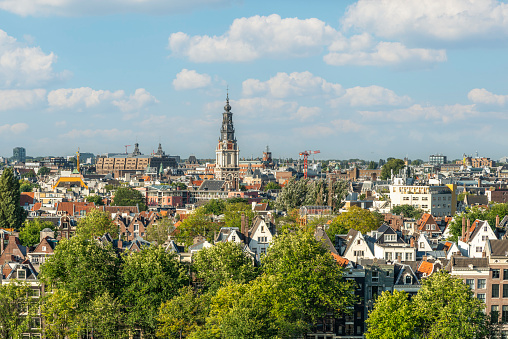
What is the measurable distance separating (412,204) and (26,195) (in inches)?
3725

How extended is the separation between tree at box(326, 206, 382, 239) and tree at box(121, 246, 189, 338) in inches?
1491

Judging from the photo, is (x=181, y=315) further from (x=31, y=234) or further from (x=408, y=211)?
(x=408, y=211)

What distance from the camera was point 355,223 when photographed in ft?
361

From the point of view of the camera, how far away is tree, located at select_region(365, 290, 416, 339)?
5794 cm

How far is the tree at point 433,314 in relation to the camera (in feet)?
189

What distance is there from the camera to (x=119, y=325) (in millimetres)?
63625

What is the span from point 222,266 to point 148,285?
660 centimetres

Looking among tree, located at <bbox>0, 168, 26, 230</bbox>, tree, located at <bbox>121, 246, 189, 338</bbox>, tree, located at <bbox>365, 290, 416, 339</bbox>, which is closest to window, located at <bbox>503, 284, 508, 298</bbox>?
tree, located at <bbox>365, 290, 416, 339</bbox>

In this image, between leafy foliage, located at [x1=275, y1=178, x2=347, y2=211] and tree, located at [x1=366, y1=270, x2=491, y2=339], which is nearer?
tree, located at [x1=366, y1=270, x2=491, y2=339]

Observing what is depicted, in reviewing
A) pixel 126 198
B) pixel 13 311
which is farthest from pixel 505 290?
pixel 126 198

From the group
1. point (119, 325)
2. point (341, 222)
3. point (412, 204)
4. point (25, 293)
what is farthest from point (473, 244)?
point (412, 204)

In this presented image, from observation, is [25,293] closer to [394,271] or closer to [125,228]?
[394,271]

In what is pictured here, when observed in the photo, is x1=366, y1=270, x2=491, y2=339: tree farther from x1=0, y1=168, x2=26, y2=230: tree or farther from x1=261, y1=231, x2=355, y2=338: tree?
x1=0, y1=168, x2=26, y2=230: tree

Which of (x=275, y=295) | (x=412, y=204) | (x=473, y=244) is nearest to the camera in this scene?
(x=275, y=295)
